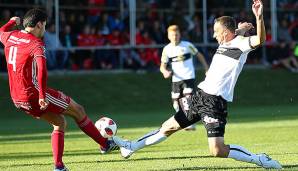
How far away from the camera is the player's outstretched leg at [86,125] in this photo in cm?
1141

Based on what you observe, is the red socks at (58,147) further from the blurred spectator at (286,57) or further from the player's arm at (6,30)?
the blurred spectator at (286,57)

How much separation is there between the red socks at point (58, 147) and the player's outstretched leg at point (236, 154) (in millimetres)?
1942

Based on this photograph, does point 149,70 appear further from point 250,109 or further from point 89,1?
point 250,109

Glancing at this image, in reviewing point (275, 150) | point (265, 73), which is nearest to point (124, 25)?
point (265, 73)

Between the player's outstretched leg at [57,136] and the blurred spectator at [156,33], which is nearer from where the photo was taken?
the player's outstretched leg at [57,136]

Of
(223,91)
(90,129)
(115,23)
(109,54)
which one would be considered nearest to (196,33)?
(115,23)

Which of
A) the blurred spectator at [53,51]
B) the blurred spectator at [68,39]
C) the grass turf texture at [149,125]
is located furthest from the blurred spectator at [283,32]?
the blurred spectator at [53,51]

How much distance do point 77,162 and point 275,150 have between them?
3203 millimetres

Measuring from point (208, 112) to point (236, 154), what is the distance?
2.11 ft

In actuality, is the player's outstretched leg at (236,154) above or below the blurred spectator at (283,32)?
below

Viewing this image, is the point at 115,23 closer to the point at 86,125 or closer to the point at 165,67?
the point at 165,67

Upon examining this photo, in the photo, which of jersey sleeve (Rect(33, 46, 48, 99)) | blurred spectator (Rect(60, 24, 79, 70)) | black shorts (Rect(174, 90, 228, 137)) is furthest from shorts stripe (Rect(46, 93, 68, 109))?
blurred spectator (Rect(60, 24, 79, 70))

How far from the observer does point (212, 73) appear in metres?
10.8

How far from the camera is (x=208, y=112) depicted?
422 inches
